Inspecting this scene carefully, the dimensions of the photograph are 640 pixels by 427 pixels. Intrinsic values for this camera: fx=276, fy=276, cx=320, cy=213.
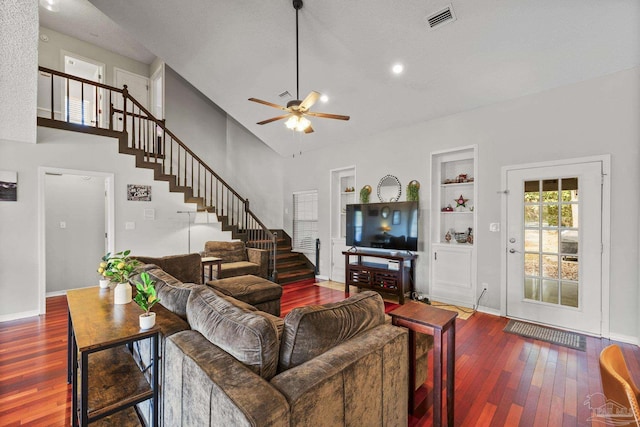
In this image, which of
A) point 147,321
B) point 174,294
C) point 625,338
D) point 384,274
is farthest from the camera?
point 384,274

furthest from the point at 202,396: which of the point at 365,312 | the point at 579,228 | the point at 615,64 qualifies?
the point at 615,64

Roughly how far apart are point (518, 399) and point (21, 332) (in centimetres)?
537

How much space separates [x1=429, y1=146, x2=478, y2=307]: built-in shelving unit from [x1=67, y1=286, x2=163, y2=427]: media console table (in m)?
4.09

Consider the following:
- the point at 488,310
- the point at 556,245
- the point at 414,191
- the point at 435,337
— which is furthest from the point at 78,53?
the point at 556,245

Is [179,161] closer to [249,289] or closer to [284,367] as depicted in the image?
[249,289]

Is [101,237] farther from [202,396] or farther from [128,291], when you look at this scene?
[202,396]

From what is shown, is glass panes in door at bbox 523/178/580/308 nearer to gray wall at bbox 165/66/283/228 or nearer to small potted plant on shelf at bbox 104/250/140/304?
small potted plant on shelf at bbox 104/250/140/304

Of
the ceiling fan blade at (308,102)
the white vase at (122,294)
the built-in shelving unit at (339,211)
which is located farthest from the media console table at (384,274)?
the white vase at (122,294)

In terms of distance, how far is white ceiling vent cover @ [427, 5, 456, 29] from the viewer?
2898mm

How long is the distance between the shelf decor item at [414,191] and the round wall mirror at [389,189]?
0.24 meters

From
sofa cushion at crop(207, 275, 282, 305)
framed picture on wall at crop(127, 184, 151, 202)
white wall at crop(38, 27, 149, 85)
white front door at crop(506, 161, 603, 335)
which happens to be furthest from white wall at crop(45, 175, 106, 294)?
white front door at crop(506, 161, 603, 335)

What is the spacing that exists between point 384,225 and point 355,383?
3.79 metres

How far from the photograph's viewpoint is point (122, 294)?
2.05 meters

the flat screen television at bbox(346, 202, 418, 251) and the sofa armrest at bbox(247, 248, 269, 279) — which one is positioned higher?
the flat screen television at bbox(346, 202, 418, 251)
